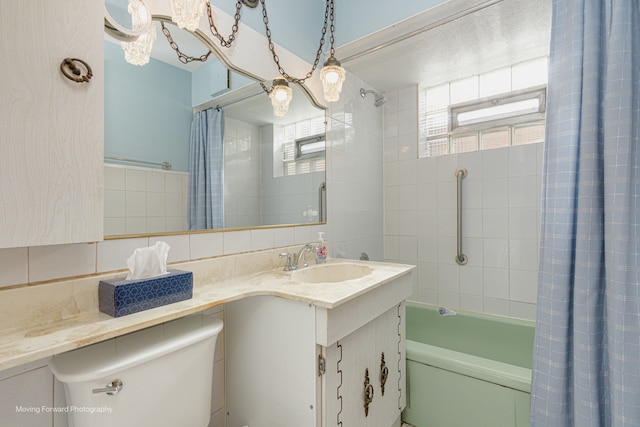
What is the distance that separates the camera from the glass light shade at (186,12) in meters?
1.07

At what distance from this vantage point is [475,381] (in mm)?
1463

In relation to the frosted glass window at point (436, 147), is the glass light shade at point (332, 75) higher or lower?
higher

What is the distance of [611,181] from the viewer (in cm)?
108

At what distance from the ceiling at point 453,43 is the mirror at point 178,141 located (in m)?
0.68

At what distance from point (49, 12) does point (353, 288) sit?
1169mm

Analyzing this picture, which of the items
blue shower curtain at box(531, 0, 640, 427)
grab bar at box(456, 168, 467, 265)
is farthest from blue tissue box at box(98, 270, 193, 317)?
grab bar at box(456, 168, 467, 265)

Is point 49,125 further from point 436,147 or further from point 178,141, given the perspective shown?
point 436,147

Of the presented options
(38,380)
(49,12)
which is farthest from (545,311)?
(49,12)

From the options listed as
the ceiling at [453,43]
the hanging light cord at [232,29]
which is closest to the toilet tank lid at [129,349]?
the hanging light cord at [232,29]

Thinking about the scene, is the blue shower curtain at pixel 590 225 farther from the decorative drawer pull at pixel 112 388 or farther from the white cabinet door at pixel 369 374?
the decorative drawer pull at pixel 112 388

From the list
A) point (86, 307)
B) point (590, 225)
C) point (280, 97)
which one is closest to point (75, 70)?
point (86, 307)

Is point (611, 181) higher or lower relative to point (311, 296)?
higher

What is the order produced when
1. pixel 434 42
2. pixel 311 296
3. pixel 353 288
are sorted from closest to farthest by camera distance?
pixel 311 296, pixel 353 288, pixel 434 42

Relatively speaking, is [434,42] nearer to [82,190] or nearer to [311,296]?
[311,296]
